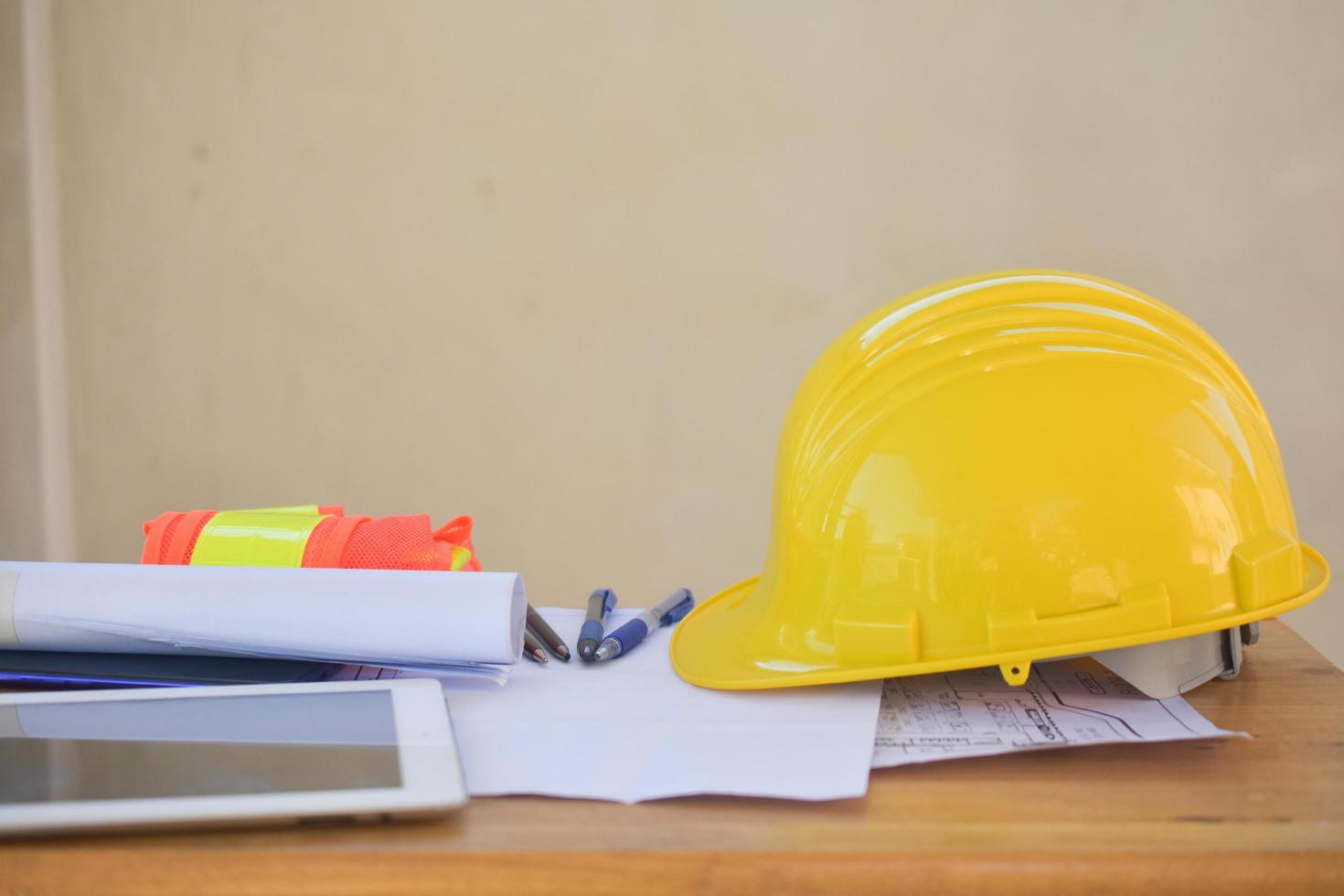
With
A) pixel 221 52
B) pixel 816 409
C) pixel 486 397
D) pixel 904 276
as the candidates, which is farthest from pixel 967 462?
pixel 221 52

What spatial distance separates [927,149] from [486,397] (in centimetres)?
91

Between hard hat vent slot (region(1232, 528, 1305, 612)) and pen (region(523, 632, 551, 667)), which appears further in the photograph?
pen (region(523, 632, 551, 667))

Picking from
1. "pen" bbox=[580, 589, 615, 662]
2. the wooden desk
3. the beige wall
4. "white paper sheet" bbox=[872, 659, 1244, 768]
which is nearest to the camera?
the wooden desk

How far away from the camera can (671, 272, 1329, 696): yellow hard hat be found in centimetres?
61

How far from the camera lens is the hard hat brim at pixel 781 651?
0.60 m

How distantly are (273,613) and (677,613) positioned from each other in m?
0.34

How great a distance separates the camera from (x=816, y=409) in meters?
0.70

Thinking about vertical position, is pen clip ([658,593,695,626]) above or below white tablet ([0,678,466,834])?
below

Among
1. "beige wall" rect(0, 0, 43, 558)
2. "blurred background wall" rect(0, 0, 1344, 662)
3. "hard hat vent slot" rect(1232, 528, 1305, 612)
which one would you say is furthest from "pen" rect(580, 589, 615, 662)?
"beige wall" rect(0, 0, 43, 558)

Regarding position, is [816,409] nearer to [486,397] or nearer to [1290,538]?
[1290,538]

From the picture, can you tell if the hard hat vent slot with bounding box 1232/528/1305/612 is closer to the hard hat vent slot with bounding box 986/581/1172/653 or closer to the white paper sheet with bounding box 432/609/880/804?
the hard hat vent slot with bounding box 986/581/1172/653

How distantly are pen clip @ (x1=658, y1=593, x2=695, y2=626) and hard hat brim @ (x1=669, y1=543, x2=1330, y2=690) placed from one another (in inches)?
1.5

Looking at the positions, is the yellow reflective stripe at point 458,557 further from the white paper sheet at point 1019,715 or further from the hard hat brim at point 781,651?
the white paper sheet at point 1019,715

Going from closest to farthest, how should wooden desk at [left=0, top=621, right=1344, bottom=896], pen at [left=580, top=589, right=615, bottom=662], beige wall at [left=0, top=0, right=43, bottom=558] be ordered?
wooden desk at [left=0, top=621, right=1344, bottom=896], pen at [left=580, top=589, right=615, bottom=662], beige wall at [left=0, top=0, right=43, bottom=558]
